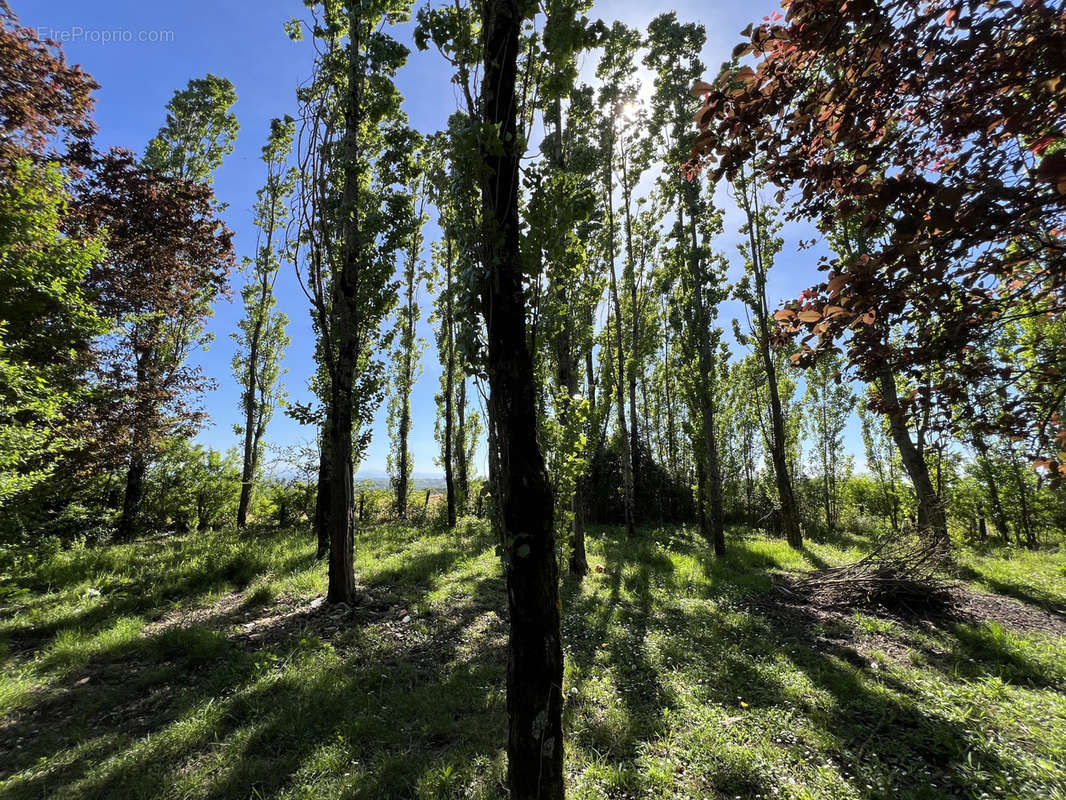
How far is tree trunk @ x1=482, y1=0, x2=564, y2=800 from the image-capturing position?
7.09 ft

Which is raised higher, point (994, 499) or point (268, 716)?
point (994, 499)

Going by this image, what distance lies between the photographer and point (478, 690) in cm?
410

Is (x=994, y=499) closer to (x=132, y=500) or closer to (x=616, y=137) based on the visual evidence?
(x=616, y=137)

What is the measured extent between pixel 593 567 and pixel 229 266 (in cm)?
1180

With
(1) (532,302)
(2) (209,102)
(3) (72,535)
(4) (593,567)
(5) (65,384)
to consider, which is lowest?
(4) (593,567)

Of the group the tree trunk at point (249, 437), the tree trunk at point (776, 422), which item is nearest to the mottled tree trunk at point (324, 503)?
the tree trunk at point (249, 437)

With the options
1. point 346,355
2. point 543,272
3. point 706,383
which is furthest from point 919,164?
point 706,383

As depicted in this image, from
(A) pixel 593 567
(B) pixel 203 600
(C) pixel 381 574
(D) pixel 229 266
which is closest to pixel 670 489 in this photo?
(A) pixel 593 567

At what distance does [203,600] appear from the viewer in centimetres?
649

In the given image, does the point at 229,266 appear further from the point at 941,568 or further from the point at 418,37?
the point at 941,568

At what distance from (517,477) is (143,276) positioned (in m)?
10.8

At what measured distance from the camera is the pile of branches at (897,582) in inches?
241

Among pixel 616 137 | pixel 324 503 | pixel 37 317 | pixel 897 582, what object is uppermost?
pixel 616 137

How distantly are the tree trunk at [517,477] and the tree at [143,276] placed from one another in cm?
896
